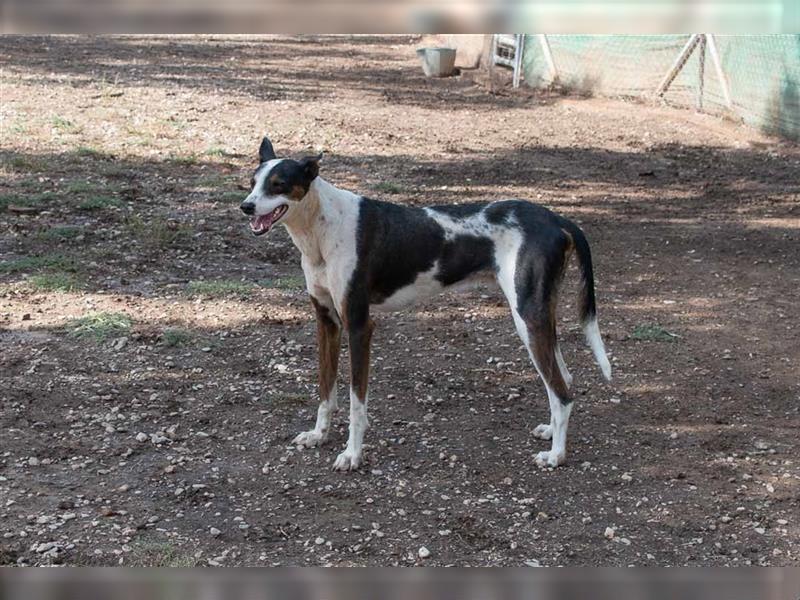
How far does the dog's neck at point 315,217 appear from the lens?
4.97m

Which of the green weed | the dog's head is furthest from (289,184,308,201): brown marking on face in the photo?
the green weed

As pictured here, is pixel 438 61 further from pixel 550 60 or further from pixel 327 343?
pixel 327 343

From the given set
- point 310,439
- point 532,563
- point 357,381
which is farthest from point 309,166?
point 532,563

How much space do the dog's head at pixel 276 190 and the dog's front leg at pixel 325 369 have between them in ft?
1.96

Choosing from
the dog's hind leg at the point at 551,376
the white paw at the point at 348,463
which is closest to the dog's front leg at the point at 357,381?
the white paw at the point at 348,463

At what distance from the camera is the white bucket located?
16203 mm

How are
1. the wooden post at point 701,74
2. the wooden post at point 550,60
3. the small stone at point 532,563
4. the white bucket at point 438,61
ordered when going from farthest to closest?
the white bucket at point 438,61, the wooden post at point 550,60, the wooden post at point 701,74, the small stone at point 532,563

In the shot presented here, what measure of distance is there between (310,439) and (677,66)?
10.2 m

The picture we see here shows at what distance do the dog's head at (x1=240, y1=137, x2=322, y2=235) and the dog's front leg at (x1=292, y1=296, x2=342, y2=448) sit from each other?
598 millimetres

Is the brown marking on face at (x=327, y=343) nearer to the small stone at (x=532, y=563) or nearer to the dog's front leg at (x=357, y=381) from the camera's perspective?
the dog's front leg at (x=357, y=381)

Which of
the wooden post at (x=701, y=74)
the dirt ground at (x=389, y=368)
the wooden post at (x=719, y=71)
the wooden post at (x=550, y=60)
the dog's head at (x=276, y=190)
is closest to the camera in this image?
the dirt ground at (x=389, y=368)

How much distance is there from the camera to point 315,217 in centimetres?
502

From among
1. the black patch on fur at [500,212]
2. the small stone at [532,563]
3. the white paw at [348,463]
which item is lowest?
the small stone at [532,563]

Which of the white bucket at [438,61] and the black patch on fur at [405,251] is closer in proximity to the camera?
the black patch on fur at [405,251]
